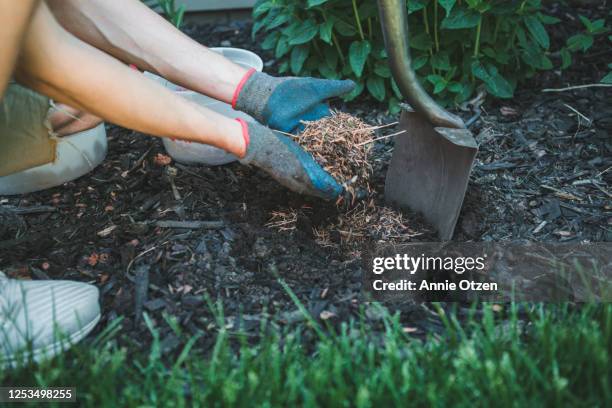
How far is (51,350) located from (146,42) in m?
0.83

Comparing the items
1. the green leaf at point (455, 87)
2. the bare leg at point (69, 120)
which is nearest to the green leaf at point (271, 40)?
the green leaf at point (455, 87)

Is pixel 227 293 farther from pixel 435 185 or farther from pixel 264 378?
pixel 435 185

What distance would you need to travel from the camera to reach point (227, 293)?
1687 millimetres

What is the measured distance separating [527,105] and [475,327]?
1.15 meters

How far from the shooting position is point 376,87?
7.87 feet

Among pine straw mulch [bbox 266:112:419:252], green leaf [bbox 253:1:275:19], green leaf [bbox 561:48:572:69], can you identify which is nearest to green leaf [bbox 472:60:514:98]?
green leaf [bbox 561:48:572:69]

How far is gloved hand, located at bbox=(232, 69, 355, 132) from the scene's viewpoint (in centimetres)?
186

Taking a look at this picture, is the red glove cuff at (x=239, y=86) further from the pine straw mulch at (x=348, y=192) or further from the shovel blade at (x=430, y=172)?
the shovel blade at (x=430, y=172)

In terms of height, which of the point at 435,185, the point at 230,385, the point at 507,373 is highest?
the point at 435,185

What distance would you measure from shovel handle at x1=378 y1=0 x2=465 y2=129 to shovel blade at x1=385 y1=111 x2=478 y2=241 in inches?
1.4

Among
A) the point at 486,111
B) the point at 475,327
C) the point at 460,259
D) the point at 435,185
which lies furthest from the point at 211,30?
the point at 475,327

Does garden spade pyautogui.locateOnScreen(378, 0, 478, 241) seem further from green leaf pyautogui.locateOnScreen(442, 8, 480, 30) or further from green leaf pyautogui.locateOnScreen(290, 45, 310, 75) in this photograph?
green leaf pyautogui.locateOnScreen(290, 45, 310, 75)

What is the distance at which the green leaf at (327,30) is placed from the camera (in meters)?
2.28

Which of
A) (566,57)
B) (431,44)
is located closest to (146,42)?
(431,44)
